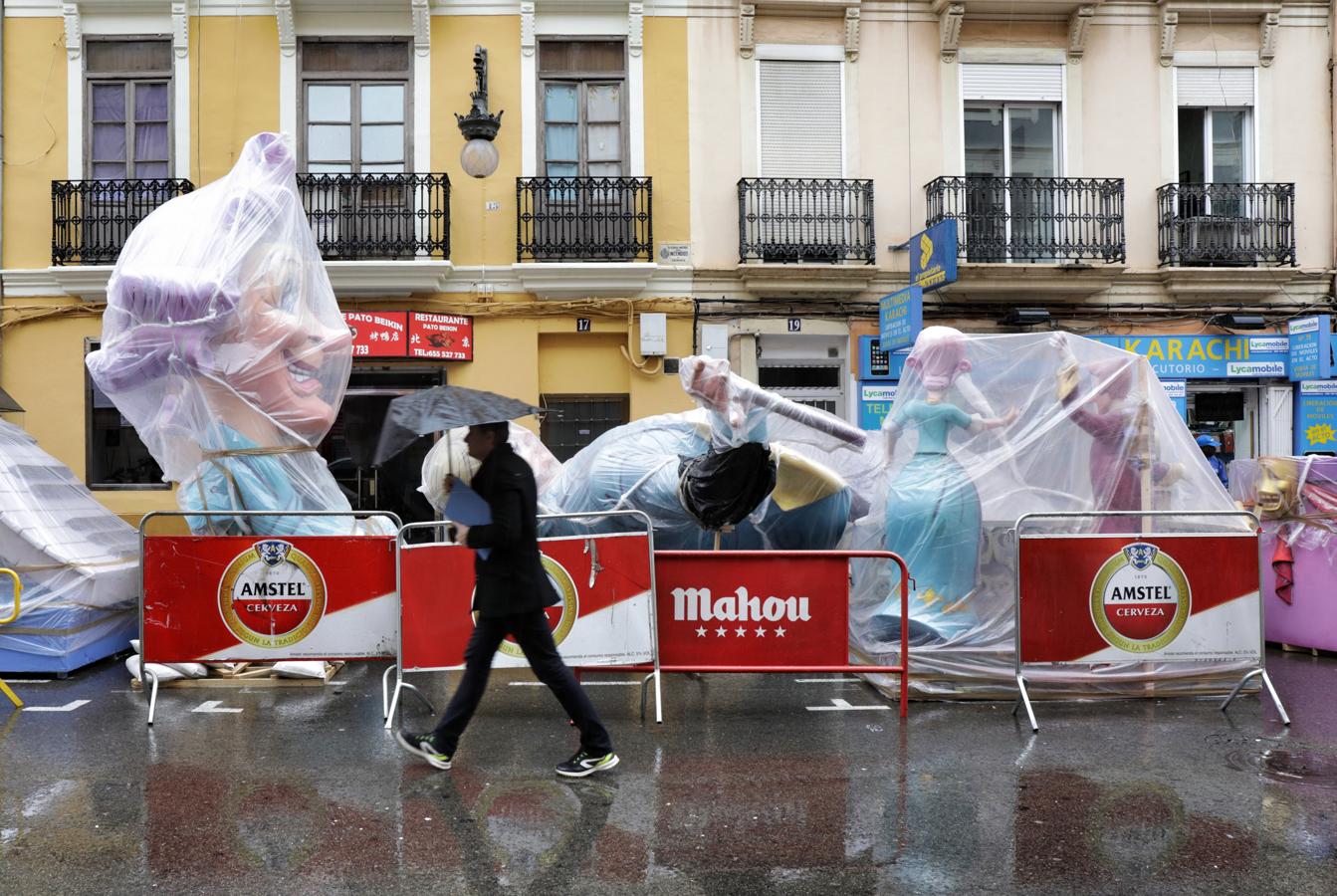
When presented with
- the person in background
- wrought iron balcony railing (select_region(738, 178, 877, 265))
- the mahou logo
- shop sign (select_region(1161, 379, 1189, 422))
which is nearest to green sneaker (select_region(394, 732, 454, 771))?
the mahou logo

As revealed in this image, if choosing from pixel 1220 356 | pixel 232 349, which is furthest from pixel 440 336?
pixel 1220 356

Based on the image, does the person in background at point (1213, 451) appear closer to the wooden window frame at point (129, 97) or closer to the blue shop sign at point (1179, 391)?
the blue shop sign at point (1179, 391)

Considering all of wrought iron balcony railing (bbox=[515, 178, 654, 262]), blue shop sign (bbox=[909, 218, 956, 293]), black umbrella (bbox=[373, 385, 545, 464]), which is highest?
wrought iron balcony railing (bbox=[515, 178, 654, 262])

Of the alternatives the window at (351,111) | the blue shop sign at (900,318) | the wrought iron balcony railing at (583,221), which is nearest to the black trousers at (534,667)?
the blue shop sign at (900,318)

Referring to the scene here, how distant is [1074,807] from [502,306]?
11461 millimetres

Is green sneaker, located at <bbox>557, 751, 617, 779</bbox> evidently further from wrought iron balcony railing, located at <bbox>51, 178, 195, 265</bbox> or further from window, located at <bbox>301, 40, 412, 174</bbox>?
wrought iron balcony railing, located at <bbox>51, 178, 195, 265</bbox>

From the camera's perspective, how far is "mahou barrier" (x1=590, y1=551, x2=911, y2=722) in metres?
5.83

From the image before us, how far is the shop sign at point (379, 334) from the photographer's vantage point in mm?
14148

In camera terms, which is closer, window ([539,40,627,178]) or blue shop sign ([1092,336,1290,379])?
window ([539,40,627,178])

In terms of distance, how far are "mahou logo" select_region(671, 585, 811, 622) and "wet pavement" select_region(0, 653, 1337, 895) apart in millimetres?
559

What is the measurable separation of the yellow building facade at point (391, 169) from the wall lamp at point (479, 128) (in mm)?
371

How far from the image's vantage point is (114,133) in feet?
48.4

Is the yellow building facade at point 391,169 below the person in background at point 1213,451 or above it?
above

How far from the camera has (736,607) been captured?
586 centimetres
